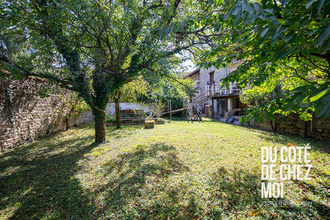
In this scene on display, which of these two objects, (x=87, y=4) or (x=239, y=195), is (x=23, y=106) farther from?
(x=239, y=195)

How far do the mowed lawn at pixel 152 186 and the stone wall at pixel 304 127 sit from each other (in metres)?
1.93

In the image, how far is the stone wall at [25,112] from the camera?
5414 mm

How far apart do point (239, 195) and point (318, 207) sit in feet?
4.00

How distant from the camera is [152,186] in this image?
309 centimetres

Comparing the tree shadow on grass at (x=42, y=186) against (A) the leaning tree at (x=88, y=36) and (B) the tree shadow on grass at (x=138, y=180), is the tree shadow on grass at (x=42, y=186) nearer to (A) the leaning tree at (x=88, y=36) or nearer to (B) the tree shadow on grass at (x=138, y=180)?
(B) the tree shadow on grass at (x=138, y=180)

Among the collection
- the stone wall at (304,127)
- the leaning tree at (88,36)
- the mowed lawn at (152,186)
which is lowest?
the mowed lawn at (152,186)

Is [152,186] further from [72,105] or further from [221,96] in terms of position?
[221,96]

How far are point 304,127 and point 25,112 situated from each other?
13.3 m

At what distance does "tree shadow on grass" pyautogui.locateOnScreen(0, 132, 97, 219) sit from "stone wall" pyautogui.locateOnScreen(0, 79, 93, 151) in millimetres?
975

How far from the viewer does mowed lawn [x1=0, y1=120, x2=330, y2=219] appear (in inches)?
94.1

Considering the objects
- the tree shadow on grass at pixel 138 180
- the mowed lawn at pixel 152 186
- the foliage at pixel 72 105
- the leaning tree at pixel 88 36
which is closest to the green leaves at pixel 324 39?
the leaning tree at pixel 88 36

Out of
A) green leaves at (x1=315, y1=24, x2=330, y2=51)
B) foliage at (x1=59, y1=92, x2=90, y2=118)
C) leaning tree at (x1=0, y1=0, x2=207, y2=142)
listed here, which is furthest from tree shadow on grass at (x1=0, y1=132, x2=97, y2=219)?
green leaves at (x1=315, y1=24, x2=330, y2=51)

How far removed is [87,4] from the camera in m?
3.26

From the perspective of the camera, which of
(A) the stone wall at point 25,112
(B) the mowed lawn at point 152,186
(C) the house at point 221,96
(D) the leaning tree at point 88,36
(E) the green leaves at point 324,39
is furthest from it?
(C) the house at point 221,96
